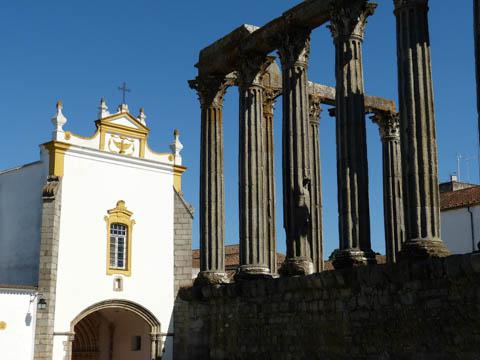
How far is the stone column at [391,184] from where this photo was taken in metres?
20.6

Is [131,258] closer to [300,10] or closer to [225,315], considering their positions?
[225,315]

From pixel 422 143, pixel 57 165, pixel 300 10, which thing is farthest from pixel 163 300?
pixel 422 143

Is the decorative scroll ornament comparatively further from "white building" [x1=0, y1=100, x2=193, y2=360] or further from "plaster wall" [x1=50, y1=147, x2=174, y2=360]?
"plaster wall" [x1=50, y1=147, x2=174, y2=360]

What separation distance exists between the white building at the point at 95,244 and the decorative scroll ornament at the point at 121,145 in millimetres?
40

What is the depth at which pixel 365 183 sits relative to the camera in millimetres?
15086

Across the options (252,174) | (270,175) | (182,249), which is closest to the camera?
(252,174)

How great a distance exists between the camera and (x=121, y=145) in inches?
1292

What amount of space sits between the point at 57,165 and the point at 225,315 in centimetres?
1441

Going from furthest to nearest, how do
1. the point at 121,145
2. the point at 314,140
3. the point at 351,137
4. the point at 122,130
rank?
the point at 122,130
the point at 121,145
the point at 314,140
the point at 351,137

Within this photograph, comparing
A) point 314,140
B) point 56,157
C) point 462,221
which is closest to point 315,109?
point 314,140

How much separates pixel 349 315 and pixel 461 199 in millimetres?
21620

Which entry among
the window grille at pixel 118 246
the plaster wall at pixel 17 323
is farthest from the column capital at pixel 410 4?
the window grille at pixel 118 246

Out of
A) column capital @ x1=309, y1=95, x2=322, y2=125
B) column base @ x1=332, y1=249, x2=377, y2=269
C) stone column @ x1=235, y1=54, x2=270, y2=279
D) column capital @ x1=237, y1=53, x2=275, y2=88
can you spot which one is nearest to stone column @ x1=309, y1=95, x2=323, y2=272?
column capital @ x1=309, y1=95, x2=322, y2=125

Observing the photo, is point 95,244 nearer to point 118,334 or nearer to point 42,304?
point 42,304
